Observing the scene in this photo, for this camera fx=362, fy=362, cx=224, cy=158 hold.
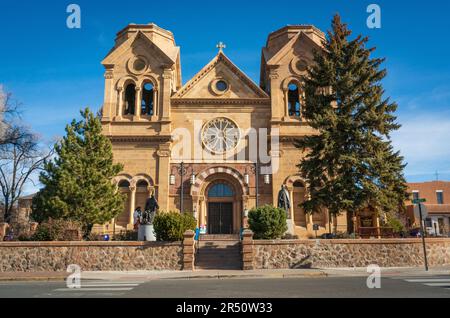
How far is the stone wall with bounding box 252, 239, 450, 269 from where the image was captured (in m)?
18.2

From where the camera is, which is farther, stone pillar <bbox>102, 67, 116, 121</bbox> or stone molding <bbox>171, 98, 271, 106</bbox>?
stone molding <bbox>171, 98, 271, 106</bbox>

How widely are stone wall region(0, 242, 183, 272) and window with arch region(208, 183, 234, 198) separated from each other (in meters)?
11.0

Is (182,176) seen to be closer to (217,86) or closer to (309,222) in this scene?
(217,86)

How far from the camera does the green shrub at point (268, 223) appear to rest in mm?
18891

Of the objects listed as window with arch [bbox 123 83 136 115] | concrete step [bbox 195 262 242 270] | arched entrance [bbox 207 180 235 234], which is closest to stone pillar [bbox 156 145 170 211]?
arched entrance [bbox 207 180 235 234]

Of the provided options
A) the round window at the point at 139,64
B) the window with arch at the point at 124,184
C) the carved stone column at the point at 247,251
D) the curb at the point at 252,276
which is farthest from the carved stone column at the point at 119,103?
the curb at the point at 252,276

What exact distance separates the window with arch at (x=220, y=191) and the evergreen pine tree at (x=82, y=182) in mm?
7495

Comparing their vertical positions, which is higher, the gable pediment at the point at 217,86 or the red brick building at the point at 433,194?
the gable pediment at the point at 217,86

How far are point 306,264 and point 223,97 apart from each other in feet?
54.6

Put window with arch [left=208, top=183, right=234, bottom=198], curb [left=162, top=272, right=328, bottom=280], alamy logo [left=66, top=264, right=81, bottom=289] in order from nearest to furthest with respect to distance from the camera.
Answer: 1. alamy logo [left=66, top=264, right=81, bottom=289]
2. curb [left=162, top=272, right=328, bottom=280]
3. window with arch [left=208, top=183, right=234, bottom=198]

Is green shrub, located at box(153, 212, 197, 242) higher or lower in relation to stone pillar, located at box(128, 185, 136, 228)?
lower

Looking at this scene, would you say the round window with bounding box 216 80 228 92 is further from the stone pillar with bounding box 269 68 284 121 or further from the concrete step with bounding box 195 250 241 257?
the concrete step with bounding box 195 250 241 257

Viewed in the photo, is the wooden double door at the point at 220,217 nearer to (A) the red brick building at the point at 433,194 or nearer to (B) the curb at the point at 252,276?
(B) the curb at the point at 252,276
